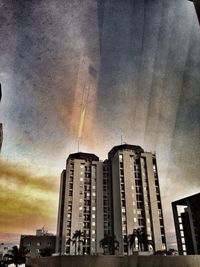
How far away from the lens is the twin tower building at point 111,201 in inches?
2953

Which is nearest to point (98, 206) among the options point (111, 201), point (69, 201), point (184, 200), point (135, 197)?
point (111, 201)

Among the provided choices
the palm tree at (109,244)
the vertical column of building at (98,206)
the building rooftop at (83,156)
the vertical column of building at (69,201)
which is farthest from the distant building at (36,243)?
the building rooftop at (83,156)

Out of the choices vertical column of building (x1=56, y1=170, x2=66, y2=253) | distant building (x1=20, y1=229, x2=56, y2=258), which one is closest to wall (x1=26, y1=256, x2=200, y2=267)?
vertical column of building (x1=56, y1=170, x2=66, y2=253)

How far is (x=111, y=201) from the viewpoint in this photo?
86.2 m

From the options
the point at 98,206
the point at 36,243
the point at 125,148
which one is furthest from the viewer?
the point at 36,243

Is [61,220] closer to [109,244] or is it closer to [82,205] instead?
[82,205]

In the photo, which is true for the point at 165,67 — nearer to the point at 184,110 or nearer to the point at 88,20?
the point at 184,110

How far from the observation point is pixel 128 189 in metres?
79.1

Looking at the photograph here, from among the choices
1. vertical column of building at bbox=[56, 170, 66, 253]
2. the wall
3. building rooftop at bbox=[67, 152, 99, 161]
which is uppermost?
building rooftop at bbox=[67, 152, 99, 161]

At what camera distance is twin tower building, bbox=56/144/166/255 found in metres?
75.0

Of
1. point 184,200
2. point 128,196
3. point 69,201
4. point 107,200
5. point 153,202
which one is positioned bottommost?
point 184,200

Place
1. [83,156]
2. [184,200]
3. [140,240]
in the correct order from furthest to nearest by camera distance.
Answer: [83,156]
[184,200]
[140,240]

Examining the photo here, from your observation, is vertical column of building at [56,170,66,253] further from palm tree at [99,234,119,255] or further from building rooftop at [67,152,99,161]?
palm tree at [99,234,119,255]

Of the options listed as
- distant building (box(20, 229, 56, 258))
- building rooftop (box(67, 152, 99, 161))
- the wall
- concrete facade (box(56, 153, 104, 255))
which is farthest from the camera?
building rooftop (box(67, 152, 99, 161))
